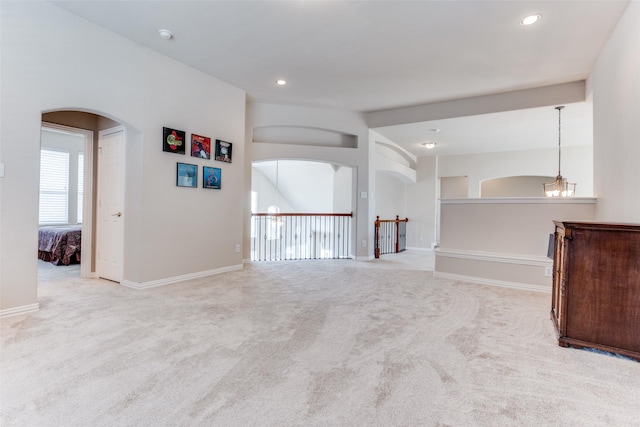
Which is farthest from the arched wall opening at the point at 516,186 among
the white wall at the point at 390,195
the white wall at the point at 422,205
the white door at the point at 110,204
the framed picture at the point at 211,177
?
the white door at the point at 110,204

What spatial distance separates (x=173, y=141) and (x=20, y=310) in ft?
8.05

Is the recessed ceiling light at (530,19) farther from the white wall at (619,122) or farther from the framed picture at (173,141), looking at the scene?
the framed picture at (173,141)

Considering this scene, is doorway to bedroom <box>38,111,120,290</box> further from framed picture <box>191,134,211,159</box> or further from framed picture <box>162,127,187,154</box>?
framed picture <box>191,134,211,159</box>

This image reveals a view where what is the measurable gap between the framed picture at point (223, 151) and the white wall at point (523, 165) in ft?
21.0

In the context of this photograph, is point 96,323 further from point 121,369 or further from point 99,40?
point 99,40

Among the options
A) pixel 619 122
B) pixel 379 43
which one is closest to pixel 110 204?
Answer: pixel 379 43

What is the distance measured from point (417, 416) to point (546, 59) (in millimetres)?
4622

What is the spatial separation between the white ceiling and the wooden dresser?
2.27m

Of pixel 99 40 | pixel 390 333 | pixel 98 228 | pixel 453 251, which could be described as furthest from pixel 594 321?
pixel 98 228

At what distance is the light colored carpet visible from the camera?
1.56 m

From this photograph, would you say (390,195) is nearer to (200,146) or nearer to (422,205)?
(422,205)

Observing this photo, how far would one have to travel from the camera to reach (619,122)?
318 centimetres

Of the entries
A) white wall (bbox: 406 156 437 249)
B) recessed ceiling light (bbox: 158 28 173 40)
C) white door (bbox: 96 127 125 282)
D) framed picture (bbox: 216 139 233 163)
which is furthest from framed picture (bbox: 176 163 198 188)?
white wall (bbox: 406 156 437 249)

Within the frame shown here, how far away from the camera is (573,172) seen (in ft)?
24.3
